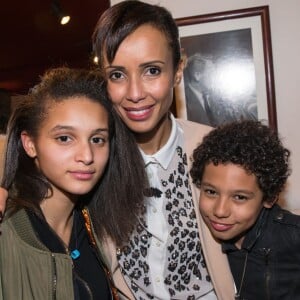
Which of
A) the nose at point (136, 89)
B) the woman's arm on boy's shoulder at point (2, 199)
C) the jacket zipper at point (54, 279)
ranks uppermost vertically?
the nose at point (136, 89)

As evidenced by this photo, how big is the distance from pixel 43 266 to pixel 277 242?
0.87 m

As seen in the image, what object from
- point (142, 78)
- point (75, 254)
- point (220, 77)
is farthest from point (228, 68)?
point (75, 254)

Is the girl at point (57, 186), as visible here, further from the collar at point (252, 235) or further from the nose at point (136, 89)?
the collar at point (252, 235)

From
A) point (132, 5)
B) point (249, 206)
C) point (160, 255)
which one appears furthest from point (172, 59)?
point (160, 255)

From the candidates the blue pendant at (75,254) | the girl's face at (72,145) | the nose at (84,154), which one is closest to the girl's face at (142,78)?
the girl's face at (72,145)

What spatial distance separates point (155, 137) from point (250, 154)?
1.24ft

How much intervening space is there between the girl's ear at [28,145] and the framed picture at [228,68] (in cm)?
104

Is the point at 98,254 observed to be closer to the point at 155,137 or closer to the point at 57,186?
the point at 57,186

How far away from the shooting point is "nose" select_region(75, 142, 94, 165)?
1.26 metres

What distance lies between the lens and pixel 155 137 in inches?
63.7

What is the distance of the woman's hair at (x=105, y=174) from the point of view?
4.44ft

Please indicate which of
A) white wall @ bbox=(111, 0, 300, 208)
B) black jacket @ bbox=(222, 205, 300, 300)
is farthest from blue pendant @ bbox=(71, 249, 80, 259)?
white wall @ bbox=(111, 0, 300, 208)

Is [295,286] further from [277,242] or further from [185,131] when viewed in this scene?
[185,131]

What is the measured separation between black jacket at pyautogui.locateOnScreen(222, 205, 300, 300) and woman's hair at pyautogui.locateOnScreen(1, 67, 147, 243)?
433 mm
